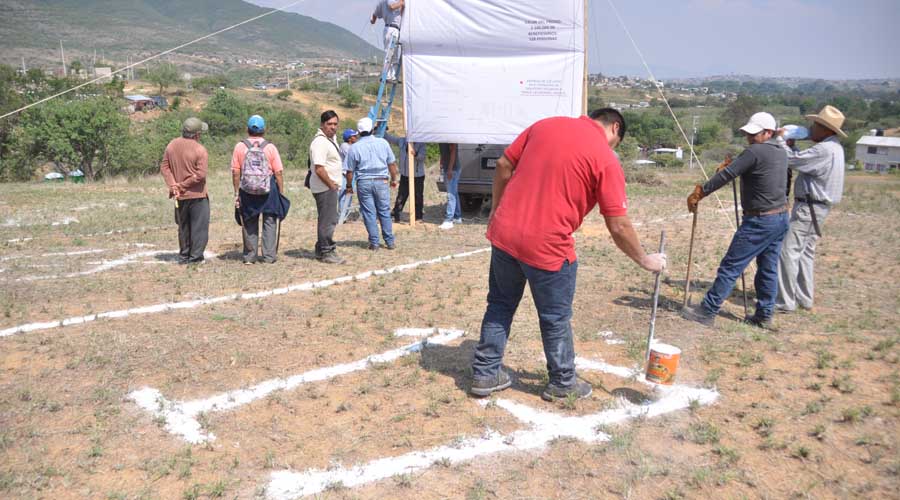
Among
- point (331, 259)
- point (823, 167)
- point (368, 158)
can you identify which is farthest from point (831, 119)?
point (331, 259)

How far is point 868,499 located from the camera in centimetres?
338

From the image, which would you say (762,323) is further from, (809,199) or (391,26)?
(391,26)

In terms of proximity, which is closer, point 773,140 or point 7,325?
point 7,325

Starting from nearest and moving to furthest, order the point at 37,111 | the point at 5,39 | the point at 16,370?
the point at 16,370
the point at 37,111
the point at 5,39

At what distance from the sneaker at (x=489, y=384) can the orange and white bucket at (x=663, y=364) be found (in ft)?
3.21

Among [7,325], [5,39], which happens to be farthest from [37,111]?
[5,39]

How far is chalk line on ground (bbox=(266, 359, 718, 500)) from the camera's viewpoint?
3.48m

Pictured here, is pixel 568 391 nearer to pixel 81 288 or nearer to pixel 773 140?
pixel 773 140

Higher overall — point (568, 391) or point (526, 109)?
point (526, 109)

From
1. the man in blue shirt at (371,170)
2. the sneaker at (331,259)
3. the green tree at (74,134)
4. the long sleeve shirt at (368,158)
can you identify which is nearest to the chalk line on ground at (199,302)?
the sneaker at (331,259)

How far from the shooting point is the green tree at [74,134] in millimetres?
24094

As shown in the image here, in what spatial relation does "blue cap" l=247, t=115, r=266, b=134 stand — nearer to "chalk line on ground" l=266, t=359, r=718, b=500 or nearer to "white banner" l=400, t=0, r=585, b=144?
"white banner" l=400, t=0, r=585, b=144

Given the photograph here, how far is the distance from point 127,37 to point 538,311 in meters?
155

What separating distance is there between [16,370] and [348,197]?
7.05 meters
